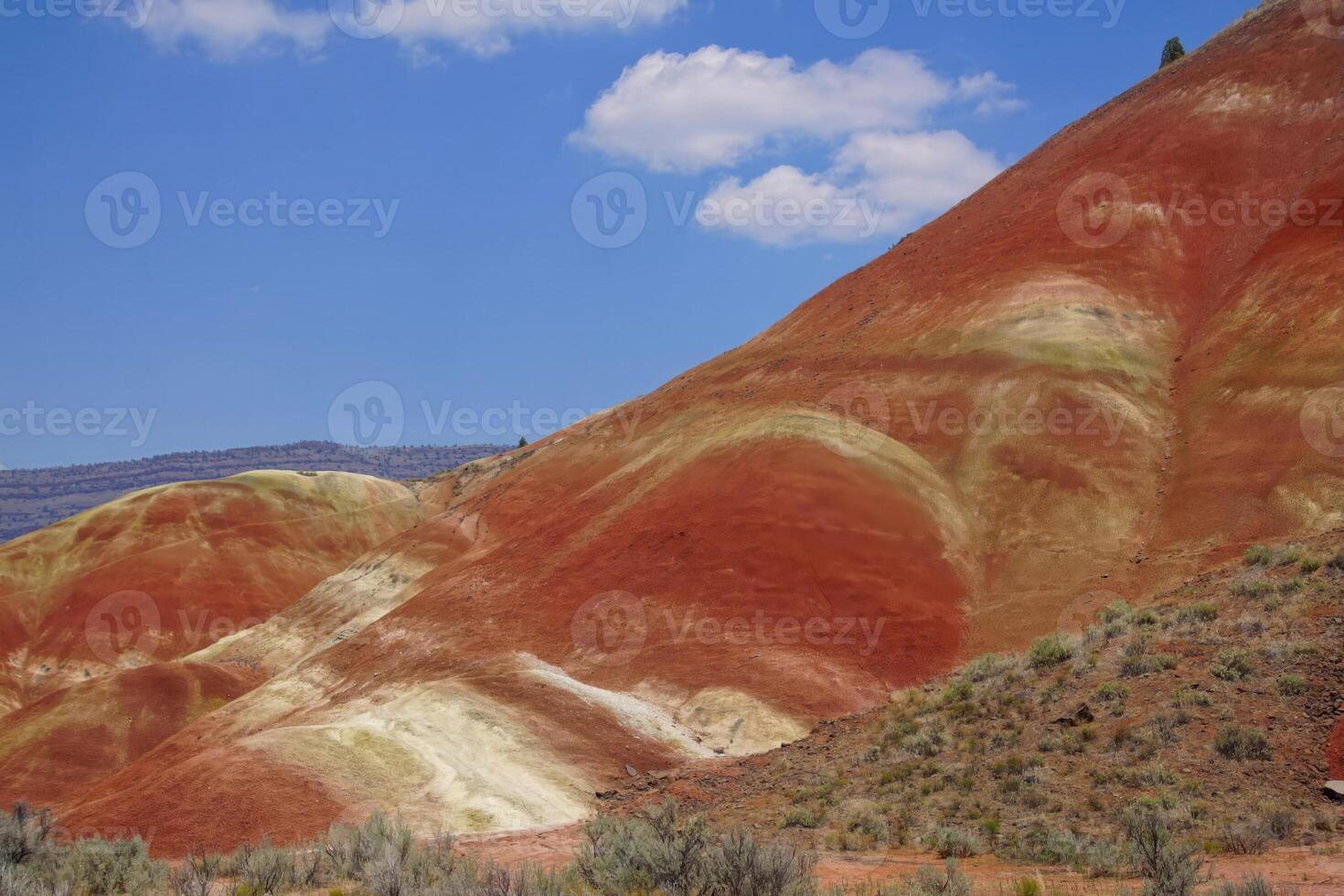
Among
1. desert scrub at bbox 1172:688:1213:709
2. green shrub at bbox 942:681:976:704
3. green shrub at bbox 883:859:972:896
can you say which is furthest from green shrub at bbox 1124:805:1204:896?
green shrub at bbox 942:681:976:704

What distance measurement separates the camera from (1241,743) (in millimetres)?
15102

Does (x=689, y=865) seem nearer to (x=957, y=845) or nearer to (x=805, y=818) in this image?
(x=957, y=845)

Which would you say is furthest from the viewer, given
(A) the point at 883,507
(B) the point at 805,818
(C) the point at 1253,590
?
(A) the point at 883,507

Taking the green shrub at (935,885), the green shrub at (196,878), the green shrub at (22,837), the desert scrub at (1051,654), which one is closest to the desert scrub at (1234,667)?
the desert scrub at (1051,654)

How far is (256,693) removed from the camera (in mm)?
43688

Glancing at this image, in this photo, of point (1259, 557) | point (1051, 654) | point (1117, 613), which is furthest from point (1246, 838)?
point (1259, 557)

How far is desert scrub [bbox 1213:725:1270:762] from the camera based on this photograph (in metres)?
14.9

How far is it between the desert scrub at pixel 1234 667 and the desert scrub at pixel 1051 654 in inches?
134

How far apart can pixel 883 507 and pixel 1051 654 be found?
1789cm

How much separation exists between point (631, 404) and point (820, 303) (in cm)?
1388

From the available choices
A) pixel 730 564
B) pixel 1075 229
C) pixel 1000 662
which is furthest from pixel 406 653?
pixel 1075 229

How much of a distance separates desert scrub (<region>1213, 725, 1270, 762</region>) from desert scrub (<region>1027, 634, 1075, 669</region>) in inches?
201

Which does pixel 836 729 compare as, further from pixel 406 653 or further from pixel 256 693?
pixel 256 693

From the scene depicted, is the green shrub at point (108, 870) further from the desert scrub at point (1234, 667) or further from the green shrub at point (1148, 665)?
the desert scrub at point (1234, 667)
